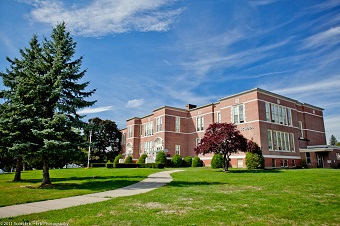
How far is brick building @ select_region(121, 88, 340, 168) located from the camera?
30.0 meters

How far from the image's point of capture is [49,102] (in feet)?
47.5

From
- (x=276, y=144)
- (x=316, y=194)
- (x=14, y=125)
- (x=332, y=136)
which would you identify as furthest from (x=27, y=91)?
(x=332, y=136)

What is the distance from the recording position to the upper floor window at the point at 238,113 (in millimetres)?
31641

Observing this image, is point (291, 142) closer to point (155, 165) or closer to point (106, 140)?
point (155, 165)

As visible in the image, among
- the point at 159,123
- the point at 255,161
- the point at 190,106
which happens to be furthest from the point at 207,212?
the point at 190,106

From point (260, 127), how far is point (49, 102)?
23724 millimetres

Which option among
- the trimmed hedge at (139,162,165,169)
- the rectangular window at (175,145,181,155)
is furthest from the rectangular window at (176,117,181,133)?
the trimmed hedge at (139,162,165,169)

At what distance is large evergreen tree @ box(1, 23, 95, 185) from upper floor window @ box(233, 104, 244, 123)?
21.9 metres

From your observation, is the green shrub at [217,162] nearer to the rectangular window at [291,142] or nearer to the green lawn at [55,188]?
the rectangular window at [291,142]

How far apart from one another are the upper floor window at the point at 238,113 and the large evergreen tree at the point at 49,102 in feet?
71.7

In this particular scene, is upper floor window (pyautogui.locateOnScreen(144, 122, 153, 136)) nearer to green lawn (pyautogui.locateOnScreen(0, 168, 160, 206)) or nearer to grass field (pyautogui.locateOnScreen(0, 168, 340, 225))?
green lawn (pyautogui.locateOnScreen(0, 168, 160, 206))

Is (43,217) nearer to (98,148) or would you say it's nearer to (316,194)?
(316,194)

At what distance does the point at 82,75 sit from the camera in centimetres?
1523

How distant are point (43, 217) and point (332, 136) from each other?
452 feet
